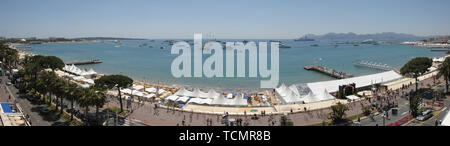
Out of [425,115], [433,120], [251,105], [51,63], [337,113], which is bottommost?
[251,105]

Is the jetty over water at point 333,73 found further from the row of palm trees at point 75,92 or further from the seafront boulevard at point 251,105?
the row of palm trees at point 75,92

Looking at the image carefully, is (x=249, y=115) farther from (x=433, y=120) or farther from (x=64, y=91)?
(x=64, y=91)

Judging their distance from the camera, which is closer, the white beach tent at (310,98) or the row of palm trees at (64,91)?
the row of palm trees at (64,91)

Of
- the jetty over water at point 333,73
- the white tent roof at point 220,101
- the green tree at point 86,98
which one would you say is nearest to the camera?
the green tree at point 86,98

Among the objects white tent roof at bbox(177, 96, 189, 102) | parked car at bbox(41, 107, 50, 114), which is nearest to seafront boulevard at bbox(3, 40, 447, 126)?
white tent roof at bbox(177, 96, 189, 102)

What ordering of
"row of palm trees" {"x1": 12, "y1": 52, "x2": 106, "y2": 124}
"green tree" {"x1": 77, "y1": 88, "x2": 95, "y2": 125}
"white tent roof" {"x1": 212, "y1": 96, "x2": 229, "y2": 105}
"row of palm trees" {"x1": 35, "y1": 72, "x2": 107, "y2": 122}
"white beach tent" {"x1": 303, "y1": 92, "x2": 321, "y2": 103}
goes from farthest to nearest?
"white beach tent" {"x1": 303, "y1": 92, "x2": 321, "y2": 103}
"white tent roof" {"x1": 212, "y1": 96, "x2": 229, "y2": 105}
"row of palm trees" {"x1": 12, "y1": 52, "x2": 106, "y2": 124}
"row of palm trees" {"x1": 35, "y1": 72, "x2": 107, "y2": 122}
"green tree" {"x1": 77, "y1": 88, "x2": 95, "y2": 125}

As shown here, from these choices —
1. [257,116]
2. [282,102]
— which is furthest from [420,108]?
[257,116]

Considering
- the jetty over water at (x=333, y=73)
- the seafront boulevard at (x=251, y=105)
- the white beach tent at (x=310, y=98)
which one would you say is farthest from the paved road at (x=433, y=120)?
the jetty over water at (x=333, y=73)

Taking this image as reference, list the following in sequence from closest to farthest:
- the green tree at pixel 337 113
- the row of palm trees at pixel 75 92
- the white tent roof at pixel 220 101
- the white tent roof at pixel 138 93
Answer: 1. the row of palm trees at pixel 75 92
2. the green tree at pixel 337 113
3. the white tent roof at pixel 220 101
4. the white tent roof at pixel 138 93

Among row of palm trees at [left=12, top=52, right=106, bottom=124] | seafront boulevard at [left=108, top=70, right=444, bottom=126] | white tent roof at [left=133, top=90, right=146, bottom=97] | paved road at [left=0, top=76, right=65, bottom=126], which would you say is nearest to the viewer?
row of palm trees at [left=12, top=52, right=106, bottom=124]

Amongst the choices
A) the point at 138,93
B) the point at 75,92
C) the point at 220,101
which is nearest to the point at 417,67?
the point at 220,101

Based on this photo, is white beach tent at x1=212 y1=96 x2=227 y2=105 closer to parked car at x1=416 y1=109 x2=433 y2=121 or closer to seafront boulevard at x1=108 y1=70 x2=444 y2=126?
seafront boulevard at x1=108 y1=70 x2=444 y2=126
